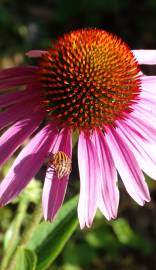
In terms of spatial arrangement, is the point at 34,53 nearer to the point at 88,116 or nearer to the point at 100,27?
the point at 88,116

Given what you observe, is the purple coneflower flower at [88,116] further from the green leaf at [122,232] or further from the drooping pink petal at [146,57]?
the green leaf at [122,232]

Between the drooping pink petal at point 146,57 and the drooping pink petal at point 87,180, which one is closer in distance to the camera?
the drooping pink petal at point 87,180

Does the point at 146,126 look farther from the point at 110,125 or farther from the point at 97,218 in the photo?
the point at 97,218

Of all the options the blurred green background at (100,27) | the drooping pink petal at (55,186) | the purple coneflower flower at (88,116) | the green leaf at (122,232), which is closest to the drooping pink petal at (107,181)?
the purple coneflower flower at (88,116)

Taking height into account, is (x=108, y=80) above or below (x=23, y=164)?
above

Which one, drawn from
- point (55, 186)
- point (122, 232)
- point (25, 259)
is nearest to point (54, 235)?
point (25, 259)

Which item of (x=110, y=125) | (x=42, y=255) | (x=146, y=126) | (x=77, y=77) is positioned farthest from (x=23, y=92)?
(x=42, y=255)

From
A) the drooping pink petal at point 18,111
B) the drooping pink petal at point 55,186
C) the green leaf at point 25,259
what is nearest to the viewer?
the drooping pink petal at point 55,186
